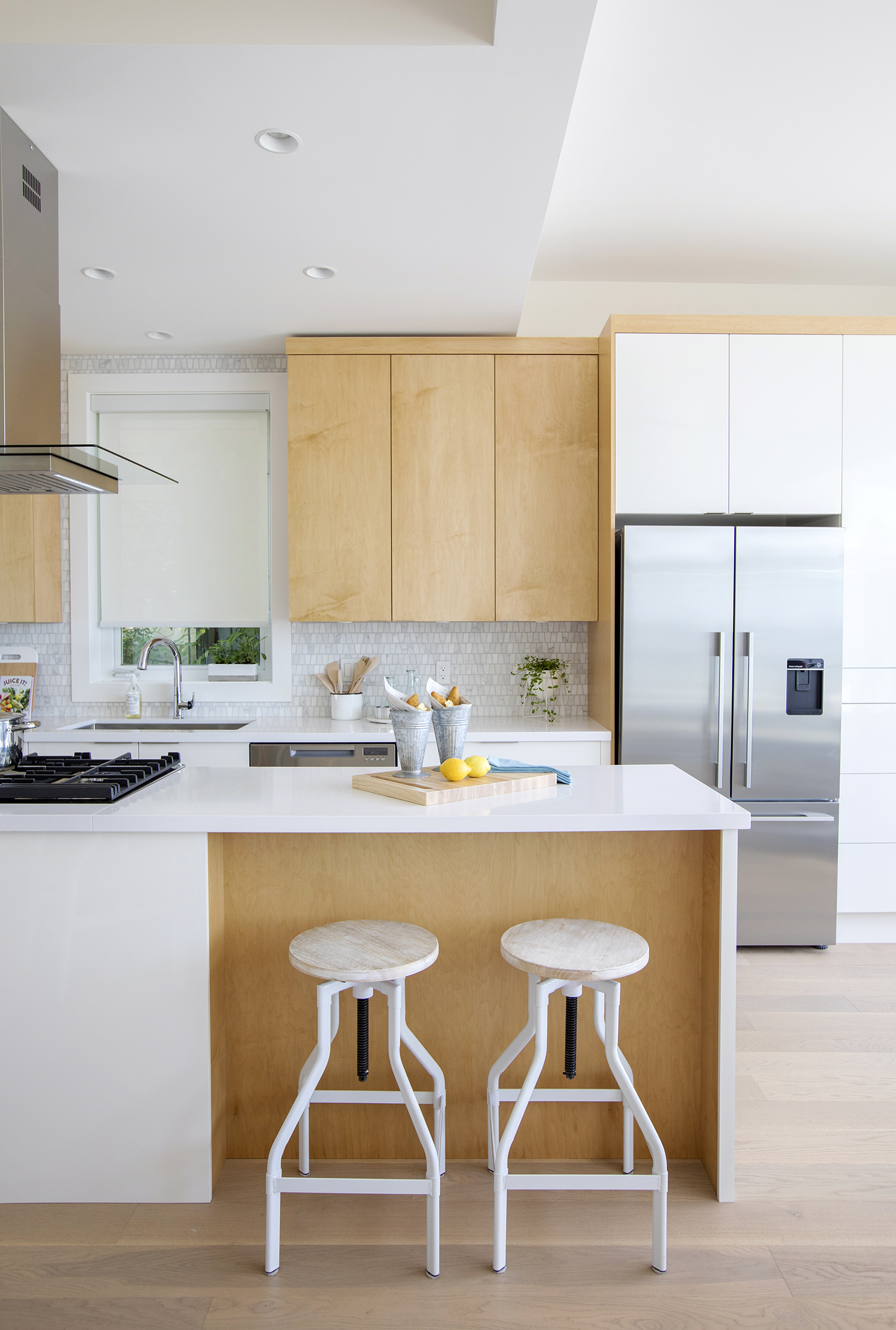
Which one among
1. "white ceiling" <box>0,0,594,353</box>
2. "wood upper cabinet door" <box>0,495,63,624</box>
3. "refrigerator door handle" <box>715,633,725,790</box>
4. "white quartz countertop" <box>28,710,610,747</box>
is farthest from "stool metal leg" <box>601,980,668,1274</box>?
"wood upper cabinet door" <box>0,495,63,624</box>

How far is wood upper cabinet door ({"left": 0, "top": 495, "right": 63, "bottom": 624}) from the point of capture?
3.78 m

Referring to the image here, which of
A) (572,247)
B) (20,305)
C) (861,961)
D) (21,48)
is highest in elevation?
(572,247)

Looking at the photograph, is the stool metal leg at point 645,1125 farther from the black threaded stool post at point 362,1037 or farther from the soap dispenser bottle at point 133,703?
the soap dispenser bottle at point 133,703

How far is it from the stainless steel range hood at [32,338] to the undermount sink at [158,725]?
1.46m

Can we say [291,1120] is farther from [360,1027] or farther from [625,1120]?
[625,1120]

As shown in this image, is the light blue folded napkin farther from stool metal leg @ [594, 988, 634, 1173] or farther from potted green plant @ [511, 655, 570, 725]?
potted green plant @ [511, 655, 570, 725]

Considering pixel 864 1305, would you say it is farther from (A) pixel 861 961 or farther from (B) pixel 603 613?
(B) pixel 603 613

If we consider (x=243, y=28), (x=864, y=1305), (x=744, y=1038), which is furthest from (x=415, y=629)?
(x=864, y=1305)

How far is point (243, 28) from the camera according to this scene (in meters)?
1.80

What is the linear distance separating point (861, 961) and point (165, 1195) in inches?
108

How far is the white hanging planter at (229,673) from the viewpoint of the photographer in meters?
4.10

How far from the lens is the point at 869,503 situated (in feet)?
11.5

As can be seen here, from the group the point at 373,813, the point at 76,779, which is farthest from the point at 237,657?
the point at 373,813

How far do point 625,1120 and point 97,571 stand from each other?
3.29 metres
